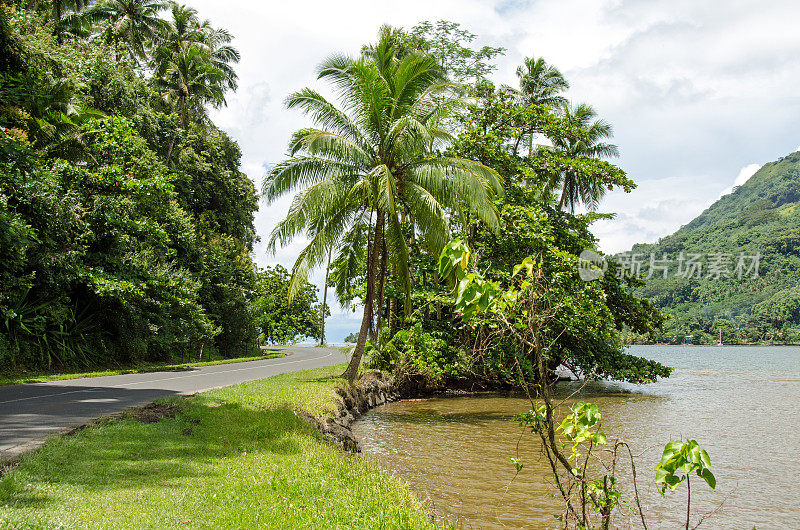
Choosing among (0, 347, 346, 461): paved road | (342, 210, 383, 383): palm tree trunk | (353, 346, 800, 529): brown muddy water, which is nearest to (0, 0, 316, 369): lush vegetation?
(0, 347, 346, 461): paved road

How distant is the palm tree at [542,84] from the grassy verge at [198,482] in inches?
1013

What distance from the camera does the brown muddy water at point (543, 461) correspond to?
6746mm

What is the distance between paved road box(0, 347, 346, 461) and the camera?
22.5 feet

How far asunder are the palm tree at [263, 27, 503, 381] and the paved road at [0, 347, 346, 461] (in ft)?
14.4

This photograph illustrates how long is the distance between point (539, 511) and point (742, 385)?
78.2 ft

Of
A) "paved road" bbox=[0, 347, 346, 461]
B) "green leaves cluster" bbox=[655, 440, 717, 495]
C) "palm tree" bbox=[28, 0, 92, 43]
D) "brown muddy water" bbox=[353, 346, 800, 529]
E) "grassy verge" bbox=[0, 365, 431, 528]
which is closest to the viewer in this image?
"green leaves cluster" bbox=[655, 440, 717, 495]

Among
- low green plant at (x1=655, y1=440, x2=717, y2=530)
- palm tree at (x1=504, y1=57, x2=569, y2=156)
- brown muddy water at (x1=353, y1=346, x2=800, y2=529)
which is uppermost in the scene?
palm tree at (x1=504, y1=57, x2=569, y2=156)

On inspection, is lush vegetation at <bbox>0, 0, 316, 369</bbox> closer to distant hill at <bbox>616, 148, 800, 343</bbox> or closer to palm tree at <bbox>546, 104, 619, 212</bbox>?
palm tree at <bbox>546, 104, 619, 212</bbox>

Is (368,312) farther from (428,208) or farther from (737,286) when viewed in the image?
(737,286)

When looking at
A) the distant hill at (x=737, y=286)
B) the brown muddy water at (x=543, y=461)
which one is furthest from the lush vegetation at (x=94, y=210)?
the distant hill at (x=737, y=286)

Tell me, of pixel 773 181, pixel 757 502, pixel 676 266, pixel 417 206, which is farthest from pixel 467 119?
pixel 773 181

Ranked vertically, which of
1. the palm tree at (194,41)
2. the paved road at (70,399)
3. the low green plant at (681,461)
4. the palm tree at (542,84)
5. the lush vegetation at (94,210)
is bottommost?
the paved road at (70,399)

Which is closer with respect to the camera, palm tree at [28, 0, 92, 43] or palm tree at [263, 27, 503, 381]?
palm tree at [263, 27, 503, 381]

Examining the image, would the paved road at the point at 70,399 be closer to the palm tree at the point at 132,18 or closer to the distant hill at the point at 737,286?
the palm tree at the point at 132,18
